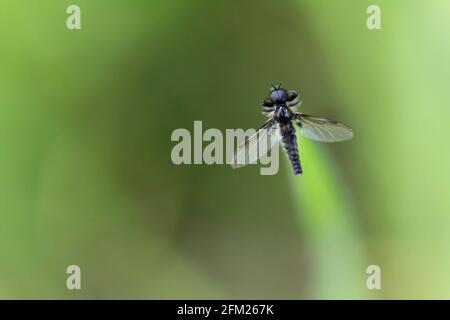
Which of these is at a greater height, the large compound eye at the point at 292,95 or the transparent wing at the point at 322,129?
the large compound eye at the point at 292,95

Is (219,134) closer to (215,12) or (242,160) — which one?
(242,160)

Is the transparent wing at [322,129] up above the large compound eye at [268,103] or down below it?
below

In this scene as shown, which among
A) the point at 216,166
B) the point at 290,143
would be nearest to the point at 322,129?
the point at 290,143

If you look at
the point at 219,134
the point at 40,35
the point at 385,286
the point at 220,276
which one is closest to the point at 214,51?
the point at 219,134

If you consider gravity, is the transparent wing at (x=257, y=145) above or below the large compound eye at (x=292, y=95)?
below

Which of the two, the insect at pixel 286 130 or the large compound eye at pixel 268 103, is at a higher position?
the large compound eye at pixel 268 103
